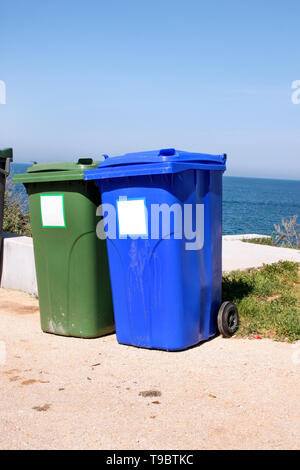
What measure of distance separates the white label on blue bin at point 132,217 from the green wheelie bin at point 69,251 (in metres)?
0.35

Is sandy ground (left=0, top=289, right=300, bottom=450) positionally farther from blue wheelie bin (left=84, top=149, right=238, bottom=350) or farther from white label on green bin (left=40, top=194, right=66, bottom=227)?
white label on green bin (left=40, top=194, right=66, bottom=227)

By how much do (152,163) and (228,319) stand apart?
1.62 m

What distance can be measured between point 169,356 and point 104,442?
1.42 m

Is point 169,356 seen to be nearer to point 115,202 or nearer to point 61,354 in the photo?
point 61,354

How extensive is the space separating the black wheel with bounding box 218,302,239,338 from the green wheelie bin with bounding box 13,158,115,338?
980 millimetres

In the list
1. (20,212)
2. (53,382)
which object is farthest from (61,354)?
(20,212)

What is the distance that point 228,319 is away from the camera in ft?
15.2

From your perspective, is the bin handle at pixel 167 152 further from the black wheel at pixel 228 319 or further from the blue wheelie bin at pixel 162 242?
the black wheel at pixel 228 319

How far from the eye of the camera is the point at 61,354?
425 cm

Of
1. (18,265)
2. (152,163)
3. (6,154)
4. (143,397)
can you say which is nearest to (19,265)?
(18,265)

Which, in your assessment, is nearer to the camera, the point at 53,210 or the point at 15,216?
the point at 53,210

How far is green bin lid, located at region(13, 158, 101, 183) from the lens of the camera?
4.35 m

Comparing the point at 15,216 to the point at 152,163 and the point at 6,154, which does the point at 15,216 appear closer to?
the point at 6,154
